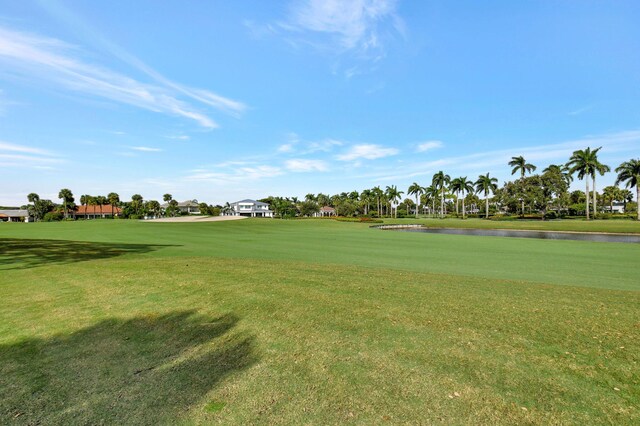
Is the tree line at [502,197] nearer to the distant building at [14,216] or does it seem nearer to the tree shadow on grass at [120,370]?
the distant building at [14,216]

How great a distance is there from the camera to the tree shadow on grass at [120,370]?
3.40 m

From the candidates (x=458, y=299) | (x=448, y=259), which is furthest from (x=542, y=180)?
(x=458, y=299)

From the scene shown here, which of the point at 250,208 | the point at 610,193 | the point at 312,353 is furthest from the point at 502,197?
the point at 312,353

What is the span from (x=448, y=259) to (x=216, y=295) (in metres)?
13.8

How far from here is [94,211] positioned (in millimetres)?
141250

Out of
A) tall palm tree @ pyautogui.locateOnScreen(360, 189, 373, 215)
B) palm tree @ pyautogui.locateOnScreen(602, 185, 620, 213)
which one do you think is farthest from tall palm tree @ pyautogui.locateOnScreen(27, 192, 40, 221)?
palm tree @ pyautogui.locateOnScreen(602, 185, 620, 213)

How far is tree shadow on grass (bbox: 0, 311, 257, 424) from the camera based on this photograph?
3398mm

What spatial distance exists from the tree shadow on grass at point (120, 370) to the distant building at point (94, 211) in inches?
6178

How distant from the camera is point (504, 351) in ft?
15.6

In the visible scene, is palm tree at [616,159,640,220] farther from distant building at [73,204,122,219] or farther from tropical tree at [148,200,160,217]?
distant building at [73,204,122,219]

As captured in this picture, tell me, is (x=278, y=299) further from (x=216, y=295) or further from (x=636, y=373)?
(x=636, y=373)

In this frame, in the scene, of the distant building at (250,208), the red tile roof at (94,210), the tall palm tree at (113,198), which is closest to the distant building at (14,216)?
the red tile roof at (94,210)

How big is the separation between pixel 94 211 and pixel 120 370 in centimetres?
16767

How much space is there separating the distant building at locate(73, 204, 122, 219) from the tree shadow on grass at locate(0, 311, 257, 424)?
15691cm
